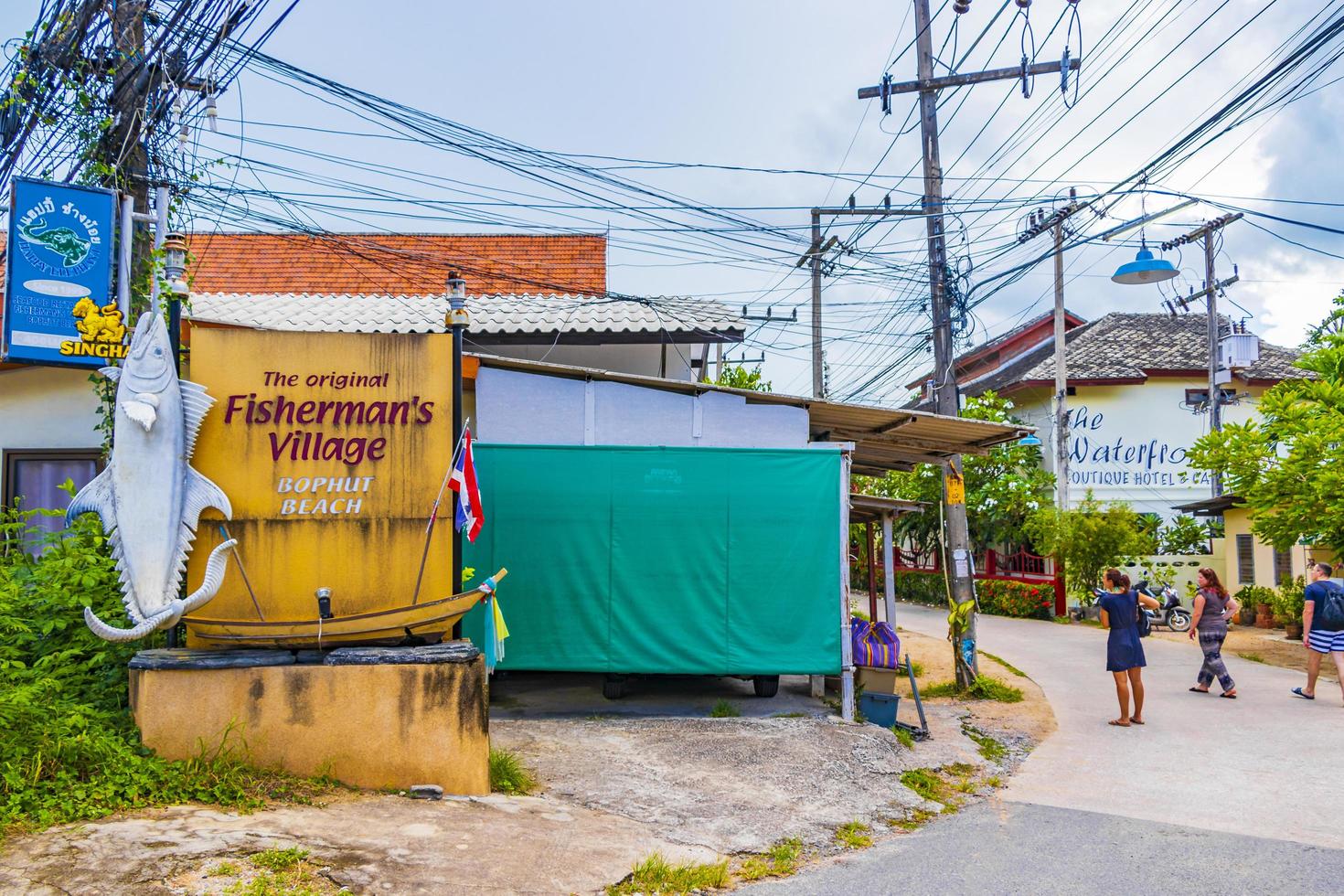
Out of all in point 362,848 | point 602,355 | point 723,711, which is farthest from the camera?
point 602,355

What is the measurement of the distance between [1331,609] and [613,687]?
837cm

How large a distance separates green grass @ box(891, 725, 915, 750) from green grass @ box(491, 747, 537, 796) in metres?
3.90

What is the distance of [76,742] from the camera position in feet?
20.9

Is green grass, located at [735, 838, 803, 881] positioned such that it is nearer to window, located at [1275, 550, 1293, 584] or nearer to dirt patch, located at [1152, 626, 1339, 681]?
dirt patch, located at [1152, 626, 1339, 681]

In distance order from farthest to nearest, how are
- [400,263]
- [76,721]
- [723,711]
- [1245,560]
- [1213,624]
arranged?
[1245,560]
[400,263]
[1213,624]
[723,711]
[76,721]

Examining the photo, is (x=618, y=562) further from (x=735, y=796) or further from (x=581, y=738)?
(x=735, y=796)

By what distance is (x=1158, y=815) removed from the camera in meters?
7.75

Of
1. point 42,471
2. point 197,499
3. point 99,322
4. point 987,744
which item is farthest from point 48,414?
point 987,744

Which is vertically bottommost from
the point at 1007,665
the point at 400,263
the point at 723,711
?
the point at 1007,665

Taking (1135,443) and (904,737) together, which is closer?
(904,737)

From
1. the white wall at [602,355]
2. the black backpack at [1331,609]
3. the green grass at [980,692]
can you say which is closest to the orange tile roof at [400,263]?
the white wall at [602,355]

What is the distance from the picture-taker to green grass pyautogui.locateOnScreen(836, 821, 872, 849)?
23.4 ft

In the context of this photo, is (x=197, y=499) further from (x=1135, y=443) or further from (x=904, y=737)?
(x=1135, y=443)

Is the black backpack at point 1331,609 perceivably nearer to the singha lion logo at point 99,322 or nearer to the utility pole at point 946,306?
the utility pole at point 946,306
